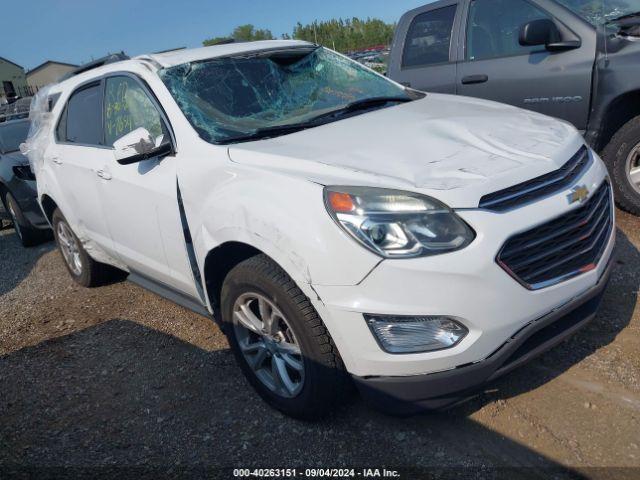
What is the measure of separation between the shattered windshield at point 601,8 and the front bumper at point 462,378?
3204 millimetres

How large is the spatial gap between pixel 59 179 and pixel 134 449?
244 cm

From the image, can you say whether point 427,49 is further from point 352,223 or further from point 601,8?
point 352,223

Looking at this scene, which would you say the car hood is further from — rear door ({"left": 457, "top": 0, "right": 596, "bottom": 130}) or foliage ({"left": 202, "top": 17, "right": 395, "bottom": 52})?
foliage ({"left": 202, "top": 17, "right": 395, "bottom": 52})

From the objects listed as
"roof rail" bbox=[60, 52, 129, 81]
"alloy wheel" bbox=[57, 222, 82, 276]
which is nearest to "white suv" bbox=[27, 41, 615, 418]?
"roof rail" bbox=[60, 52, 129, 81]

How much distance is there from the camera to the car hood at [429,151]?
2.13 meters

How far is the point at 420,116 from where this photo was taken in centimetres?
296

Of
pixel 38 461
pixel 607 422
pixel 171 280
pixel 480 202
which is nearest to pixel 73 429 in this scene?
pixel 38 461

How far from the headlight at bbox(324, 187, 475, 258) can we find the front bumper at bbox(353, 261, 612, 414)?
18.6 inches

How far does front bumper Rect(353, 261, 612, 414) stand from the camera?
2098mm

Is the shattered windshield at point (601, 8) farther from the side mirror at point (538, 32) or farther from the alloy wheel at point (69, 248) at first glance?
the alloy wheel at point (69, 248)

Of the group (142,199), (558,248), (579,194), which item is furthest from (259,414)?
(579,194)

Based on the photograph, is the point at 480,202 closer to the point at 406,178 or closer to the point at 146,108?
the point at 406,178

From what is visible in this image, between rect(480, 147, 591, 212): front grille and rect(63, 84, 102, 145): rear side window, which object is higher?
rect(63, 84, 102, 145): rear side window

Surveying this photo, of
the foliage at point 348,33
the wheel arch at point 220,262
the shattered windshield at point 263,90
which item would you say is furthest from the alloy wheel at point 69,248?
the foliage at point 348,33
